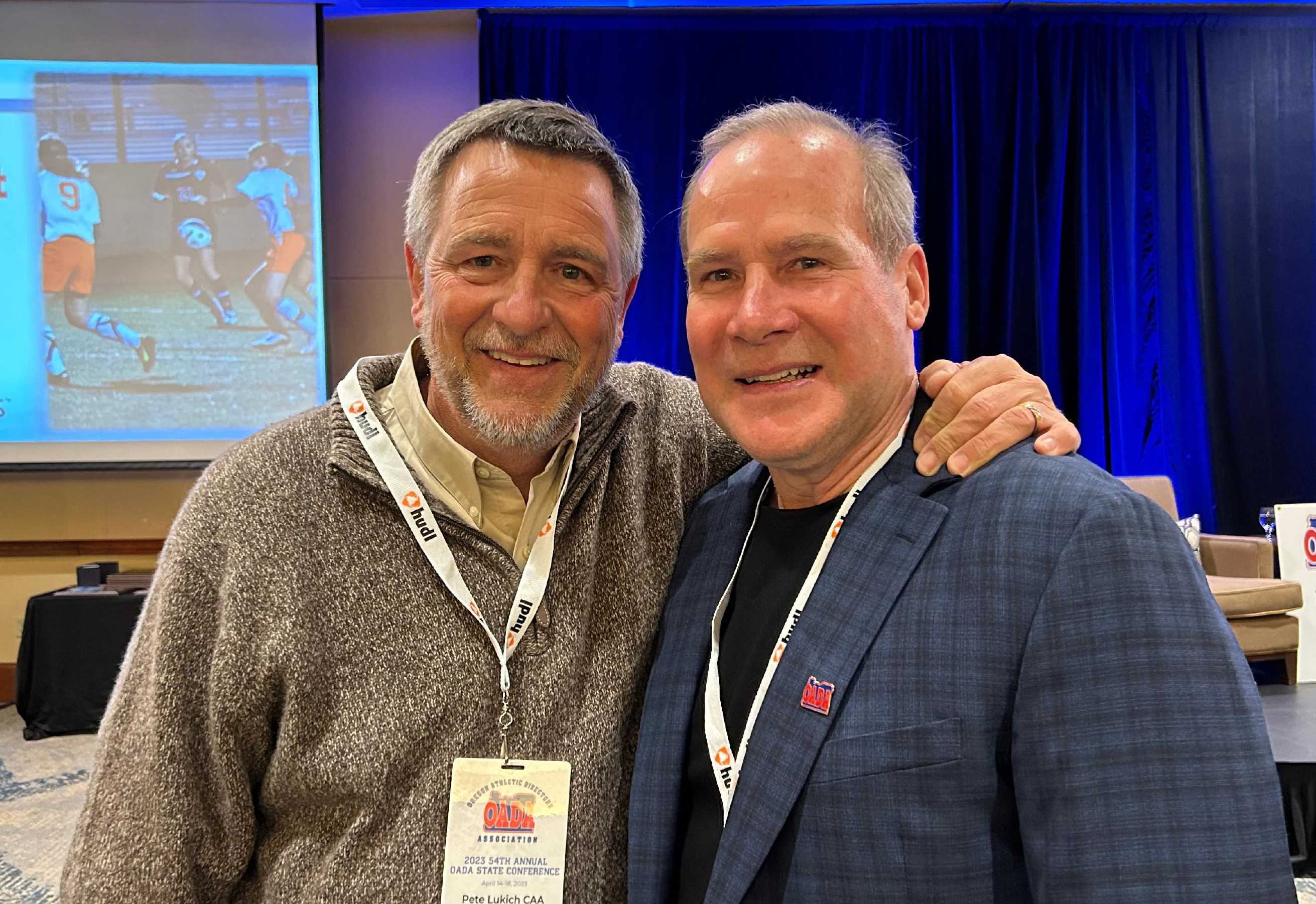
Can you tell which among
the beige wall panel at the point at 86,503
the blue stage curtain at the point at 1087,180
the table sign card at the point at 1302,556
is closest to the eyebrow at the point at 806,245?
the table sign card at the point at 1302,556

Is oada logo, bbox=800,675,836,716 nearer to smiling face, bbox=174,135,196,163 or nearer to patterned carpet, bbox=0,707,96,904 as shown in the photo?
patterned carpet, bbox=0,707,96,904

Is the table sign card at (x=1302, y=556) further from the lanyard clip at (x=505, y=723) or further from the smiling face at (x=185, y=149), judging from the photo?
the smiling face at (x=185, y=149)

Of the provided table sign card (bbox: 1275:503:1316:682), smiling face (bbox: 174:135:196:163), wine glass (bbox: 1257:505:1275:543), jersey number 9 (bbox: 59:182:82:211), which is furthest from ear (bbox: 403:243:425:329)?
wine glass (bbox: 1257:505:1275:543)

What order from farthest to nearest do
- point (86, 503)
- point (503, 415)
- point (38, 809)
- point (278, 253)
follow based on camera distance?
point (86, 503) < point (278, 253) < point (38, 809) < point (503, 415)

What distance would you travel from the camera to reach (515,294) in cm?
155

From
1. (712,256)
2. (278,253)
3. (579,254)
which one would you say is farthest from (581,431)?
(278,253)

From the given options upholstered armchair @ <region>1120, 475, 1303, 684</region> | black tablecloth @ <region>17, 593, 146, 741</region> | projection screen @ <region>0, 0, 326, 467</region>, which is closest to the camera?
upholstered armchair @ <region>1120, 475, 1303, 684</region>

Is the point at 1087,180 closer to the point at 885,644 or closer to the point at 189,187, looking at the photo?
the point at 189,187

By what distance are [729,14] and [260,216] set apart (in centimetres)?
329

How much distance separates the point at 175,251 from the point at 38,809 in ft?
10.4

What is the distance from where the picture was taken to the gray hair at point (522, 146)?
5.12 ft

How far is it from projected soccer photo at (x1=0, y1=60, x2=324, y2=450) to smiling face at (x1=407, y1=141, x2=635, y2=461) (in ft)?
14.3

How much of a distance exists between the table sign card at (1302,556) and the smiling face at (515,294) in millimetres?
4814

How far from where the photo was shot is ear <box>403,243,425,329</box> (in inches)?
64.9
